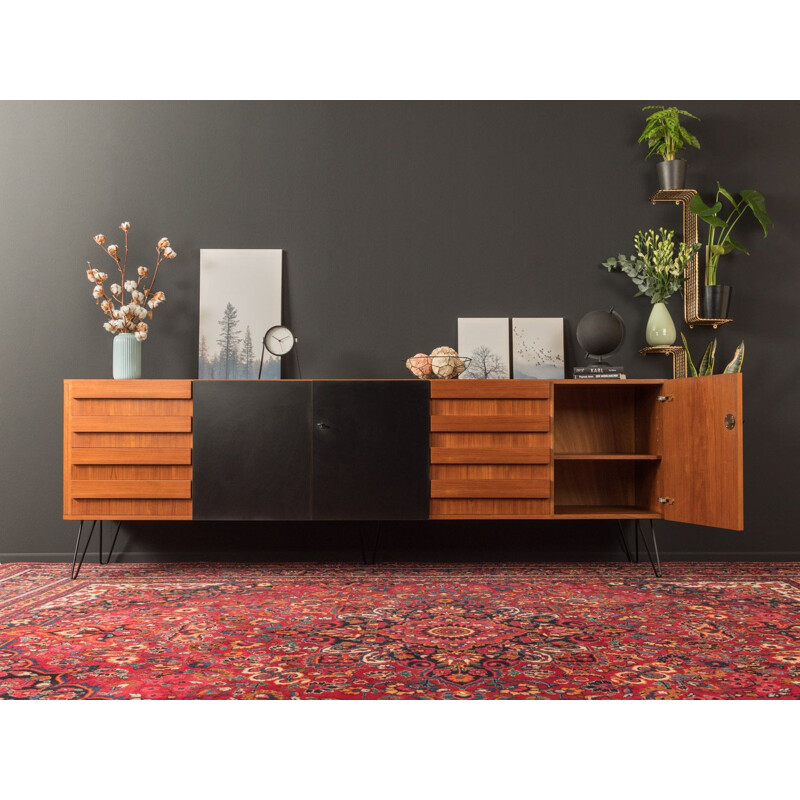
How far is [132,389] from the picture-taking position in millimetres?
3318

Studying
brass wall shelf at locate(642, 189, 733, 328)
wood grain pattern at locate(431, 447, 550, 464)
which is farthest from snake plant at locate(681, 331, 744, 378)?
wood grain pattern at locate(431, 447, 550, 464)

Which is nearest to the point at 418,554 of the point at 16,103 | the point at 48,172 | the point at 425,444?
the point at 425,444

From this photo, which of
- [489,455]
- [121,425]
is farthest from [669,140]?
[121,425]

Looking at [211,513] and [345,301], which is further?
[345,301]

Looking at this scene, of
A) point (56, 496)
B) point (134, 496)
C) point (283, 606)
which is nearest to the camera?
point (283, 606)

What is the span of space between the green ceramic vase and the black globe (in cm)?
25

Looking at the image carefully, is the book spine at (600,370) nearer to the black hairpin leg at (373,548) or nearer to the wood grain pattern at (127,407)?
the black hairpin leg at (373,548)

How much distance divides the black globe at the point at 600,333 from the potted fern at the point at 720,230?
0.63 metres

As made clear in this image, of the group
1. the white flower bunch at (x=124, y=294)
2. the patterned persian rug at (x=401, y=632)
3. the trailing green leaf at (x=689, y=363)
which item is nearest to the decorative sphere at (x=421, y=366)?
the patterned persian rug at (x=401, y=632)

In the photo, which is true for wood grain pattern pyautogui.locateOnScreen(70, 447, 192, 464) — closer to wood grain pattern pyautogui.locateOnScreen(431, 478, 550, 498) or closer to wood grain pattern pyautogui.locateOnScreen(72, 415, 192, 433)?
wood grain pattern pyautogui.locateOnScreen(72, 415, 192, 433)

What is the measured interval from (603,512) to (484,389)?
890mm

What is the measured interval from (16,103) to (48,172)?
43 centimetres

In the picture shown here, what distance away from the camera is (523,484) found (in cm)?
333

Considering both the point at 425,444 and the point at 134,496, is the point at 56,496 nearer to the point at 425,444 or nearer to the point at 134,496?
the point at 134,496
